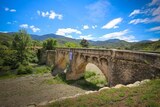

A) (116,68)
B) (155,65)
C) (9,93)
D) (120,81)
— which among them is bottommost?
(9,93)

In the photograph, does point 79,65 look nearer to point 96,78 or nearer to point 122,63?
point 96,78

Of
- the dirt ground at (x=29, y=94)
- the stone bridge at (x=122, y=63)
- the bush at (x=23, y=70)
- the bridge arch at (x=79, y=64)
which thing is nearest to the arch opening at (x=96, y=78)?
the bridge arch at (x=79, y=64)

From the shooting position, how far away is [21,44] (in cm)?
4209

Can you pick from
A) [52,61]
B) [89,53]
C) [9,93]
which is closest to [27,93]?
[9,93]

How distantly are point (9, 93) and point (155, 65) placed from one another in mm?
18532

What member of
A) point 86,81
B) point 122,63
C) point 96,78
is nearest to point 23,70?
point 86,81

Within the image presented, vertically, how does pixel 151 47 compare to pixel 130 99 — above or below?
above

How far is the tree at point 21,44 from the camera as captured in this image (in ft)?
138

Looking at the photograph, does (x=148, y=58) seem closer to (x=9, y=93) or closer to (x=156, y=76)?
(x=156, y=76)

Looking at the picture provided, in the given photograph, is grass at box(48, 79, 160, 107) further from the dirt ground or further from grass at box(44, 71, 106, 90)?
grass at box(44, 71, 106, 90)

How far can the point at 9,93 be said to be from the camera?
2059 cm

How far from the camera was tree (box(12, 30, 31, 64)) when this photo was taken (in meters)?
41.9

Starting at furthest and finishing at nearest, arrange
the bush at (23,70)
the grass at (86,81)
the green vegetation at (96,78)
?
the bush at (23,70) → the green vegetation at (96,78) → the grass at (86,81)

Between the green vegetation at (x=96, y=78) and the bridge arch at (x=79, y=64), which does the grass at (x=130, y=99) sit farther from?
the green vegetation at (x=96, y=78)
